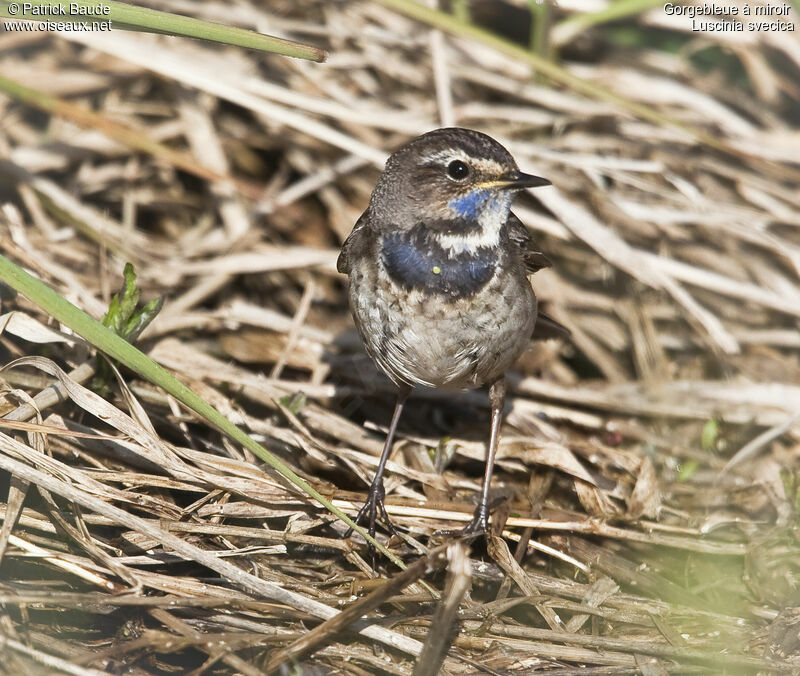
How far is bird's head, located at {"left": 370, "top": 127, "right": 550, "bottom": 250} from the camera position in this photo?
4.46 m

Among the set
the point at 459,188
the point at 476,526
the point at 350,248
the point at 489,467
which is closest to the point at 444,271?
the point at 459,188

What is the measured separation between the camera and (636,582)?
4594mm

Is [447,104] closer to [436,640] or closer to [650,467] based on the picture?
[650,467]

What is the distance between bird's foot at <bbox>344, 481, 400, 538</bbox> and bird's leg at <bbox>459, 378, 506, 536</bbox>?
1.20 ft

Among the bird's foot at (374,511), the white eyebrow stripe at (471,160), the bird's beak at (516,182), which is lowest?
the bird's foot at (374,511)

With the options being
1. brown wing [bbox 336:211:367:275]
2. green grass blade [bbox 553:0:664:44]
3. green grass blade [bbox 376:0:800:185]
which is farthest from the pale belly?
green grass blade [bbox 553:0:664:44]

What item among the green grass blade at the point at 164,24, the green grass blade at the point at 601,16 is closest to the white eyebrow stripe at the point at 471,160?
the green grass blade at the point at 164,24

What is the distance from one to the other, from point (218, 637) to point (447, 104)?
4045 mm

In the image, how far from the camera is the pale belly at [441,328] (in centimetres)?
444

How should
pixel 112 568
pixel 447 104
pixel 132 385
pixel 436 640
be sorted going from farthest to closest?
pixel 447 104
pixel 132 385
pixel 112 568
pixel 436 640

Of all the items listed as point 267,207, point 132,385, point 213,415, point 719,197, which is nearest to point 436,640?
point 213,415

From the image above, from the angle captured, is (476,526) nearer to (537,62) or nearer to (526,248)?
(526,248)

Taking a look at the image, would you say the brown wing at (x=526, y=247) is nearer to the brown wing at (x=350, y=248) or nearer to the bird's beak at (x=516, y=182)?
the bird's beak at (x=516, y=182)

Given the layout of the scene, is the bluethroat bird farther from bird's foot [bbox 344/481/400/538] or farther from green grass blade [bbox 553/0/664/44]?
green grass blade [bbox 553/0/664/44]
